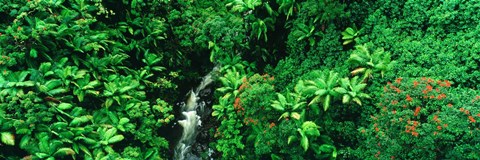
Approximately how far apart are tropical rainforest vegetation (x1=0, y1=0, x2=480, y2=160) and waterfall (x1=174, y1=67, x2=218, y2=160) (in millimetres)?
228

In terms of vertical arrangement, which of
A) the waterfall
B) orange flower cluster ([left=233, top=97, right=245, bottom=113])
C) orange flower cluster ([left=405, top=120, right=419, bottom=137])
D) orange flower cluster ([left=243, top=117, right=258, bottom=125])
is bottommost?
the waterfall

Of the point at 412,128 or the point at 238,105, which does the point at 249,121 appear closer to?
the point at 238,105

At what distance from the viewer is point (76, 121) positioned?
8.14 metres

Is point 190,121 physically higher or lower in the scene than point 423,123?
lower

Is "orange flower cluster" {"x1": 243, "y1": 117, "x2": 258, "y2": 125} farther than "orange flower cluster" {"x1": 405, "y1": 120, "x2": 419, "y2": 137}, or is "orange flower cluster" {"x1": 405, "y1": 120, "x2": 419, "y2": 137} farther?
"orange flower cluster" {"x1": 243, "y1": 117, "x2": 258, "y2": 125}

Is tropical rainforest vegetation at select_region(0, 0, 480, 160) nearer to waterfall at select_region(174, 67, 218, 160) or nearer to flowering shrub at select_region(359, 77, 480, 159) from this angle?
flowering shrub at select_region(359, 77, 480, 159)

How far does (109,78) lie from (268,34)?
3.71 metres

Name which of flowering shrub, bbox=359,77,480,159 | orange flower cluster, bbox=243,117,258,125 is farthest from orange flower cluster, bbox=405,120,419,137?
orange flower cluster, bbox=243,117,258,125

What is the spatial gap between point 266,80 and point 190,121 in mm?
2644

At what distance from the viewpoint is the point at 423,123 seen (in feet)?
22.1

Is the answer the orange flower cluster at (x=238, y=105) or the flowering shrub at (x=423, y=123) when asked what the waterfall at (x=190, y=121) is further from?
the flowering shrub at (x=423, y=123)

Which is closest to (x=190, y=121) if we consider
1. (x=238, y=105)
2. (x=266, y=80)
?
(x=238, y=105)

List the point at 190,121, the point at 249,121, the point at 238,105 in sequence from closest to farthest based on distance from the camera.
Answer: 1. the point at 249,121
2. the point at 238,105
3. the point at 190,121

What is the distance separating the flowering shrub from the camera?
21.2 feet
